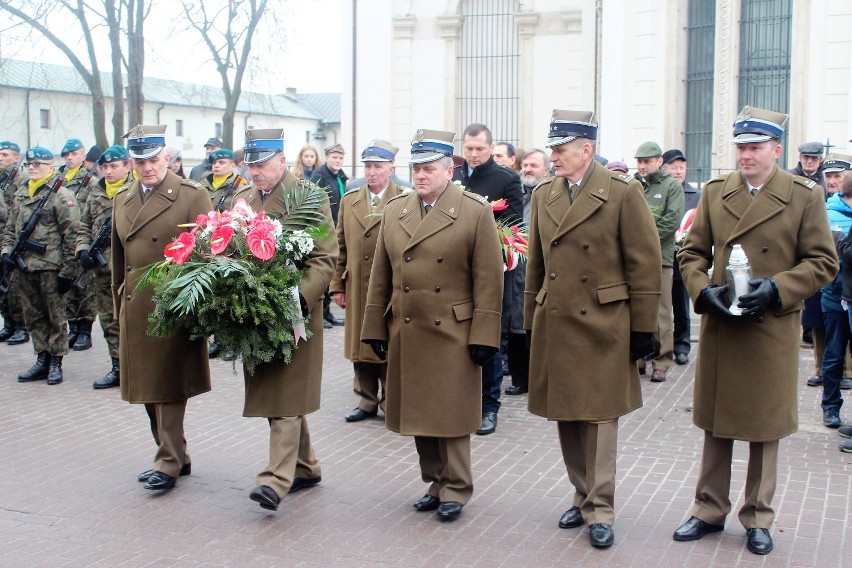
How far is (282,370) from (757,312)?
2.61 metres

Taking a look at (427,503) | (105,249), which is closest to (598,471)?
(427,503)

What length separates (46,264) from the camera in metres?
10.5

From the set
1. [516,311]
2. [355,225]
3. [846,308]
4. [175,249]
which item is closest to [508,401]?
[516,311]

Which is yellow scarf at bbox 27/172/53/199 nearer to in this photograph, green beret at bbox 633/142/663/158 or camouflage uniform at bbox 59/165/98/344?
camouflage uniform at bbox 59/165/98/344

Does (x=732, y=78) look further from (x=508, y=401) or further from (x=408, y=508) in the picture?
(x=408, y=508)

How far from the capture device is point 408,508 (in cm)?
612

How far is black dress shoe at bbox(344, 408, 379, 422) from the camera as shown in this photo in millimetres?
8289

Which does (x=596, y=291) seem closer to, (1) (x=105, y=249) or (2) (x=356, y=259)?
(2) (x=356, y=259)

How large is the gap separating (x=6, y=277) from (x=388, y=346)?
6.44m

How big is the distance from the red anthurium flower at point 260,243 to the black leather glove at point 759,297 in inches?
97.0

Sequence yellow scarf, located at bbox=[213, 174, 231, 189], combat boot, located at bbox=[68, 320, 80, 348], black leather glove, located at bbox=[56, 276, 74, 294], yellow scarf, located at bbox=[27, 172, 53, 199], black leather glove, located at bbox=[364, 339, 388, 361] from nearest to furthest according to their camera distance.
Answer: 1. black leather glove, located at bbox=[364, 339, 388, 361]
2. black leather glove, located at bbox=[56, 276, 74, 294]
3. yellow scarf, located at bbox=[27, 172, 53, 199]
4. combat boot, located at bbox=[68, 320, 80, 348]
5. yellow scarf, located at bbox=[213, 174, 231, 189]

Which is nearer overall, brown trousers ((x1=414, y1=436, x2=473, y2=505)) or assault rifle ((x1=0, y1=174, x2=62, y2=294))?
brown trousers ((x1=414, y1=436, x2=473, y2=505))

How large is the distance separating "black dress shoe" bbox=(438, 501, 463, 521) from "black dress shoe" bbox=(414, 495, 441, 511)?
18 centimetres

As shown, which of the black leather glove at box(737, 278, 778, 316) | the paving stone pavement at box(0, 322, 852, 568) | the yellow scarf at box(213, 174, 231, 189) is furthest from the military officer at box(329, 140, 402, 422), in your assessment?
the yellow scarf at box(213, 174, 231, 189)
